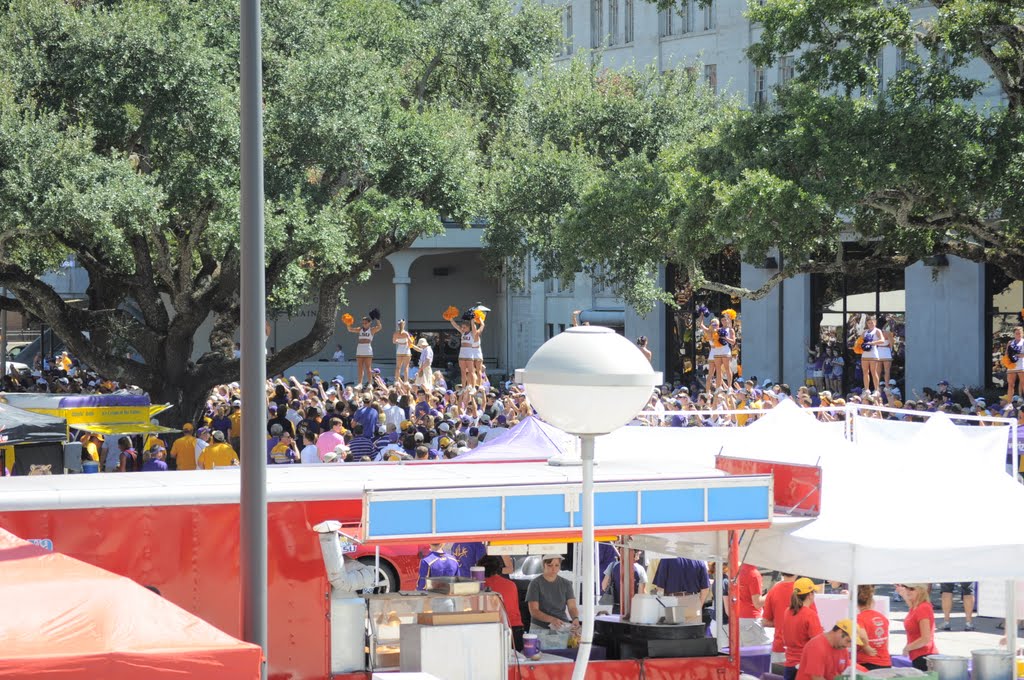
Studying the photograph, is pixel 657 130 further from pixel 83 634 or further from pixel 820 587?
pixel 83 634

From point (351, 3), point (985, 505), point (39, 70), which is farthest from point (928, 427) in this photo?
point (351, 3)

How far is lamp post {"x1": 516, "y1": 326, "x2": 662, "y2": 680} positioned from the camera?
258 inches

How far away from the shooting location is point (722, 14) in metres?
39.9

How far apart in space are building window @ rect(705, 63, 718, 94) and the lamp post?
1364 inches

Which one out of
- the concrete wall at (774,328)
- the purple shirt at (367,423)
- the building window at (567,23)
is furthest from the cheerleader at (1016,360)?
the building window at (567,23)

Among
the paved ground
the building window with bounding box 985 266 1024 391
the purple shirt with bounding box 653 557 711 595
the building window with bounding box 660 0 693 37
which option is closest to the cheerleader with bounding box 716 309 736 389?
the building window with bounding box 985 266 1024 391

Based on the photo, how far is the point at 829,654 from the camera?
1058cm

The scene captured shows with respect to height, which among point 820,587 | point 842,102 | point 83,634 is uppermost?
point 842,102

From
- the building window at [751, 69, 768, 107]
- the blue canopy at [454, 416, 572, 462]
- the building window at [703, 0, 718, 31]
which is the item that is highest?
the building window at [703, 0, 718, 31]

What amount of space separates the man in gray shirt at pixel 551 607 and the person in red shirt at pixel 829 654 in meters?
1.95

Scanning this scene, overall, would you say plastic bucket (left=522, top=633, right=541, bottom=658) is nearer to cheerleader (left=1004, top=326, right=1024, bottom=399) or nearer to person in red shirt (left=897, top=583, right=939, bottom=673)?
person in red shirt (left=897, top=583, right=939, bottom=673)

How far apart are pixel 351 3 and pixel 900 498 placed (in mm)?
19984

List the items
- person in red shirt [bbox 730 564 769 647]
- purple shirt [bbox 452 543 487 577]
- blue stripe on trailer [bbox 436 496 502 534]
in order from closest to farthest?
blue stripe on trailer [bbox 436 496 502 534] → person in red shirt [bbox 730 564 769 647] → purple shirt [bbox 452 543 487 577]

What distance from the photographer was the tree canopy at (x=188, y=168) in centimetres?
2000
